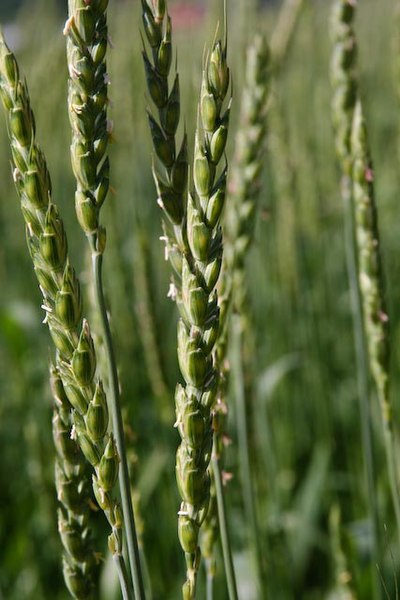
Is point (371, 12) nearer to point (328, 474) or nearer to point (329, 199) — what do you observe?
point (329, 199)

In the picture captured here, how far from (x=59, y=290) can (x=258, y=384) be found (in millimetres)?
1167

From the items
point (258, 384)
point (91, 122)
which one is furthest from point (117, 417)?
point (258, 384)

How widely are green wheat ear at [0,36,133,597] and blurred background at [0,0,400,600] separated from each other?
0.59 m

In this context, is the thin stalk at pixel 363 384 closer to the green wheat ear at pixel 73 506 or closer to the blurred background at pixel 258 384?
the blurred background at pixel 258 384

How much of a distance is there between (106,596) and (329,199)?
164 centimetres

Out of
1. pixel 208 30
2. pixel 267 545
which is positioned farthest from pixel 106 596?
pixel 208 30

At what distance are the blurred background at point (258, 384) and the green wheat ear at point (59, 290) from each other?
59 centimetres

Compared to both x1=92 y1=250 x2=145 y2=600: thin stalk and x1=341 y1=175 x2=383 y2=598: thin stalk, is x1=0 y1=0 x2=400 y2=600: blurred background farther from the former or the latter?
x1=92 y1=250 x2=145 y2=600: thin stalk

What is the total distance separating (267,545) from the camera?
1378 millimetres

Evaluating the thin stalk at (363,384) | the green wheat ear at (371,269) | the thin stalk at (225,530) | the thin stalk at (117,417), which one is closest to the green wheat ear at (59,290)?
the thin stalk at (117,417)

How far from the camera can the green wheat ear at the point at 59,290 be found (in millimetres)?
506

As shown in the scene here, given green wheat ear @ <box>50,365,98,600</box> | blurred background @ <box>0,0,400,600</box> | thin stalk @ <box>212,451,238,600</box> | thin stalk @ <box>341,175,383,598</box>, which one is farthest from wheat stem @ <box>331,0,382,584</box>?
green wheat ear @ <box>50,365,98,600</box>

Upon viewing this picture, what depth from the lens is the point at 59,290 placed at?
0.53 meters

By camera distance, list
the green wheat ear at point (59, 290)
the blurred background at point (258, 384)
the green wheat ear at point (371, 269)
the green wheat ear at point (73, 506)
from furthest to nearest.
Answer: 1. the blurred background at point (258, 384)
2. the green wheat ear at point (371, 269)
3. the green wheat ear at point (73, 506)
4. the green wheat ear at point (59, 290)
